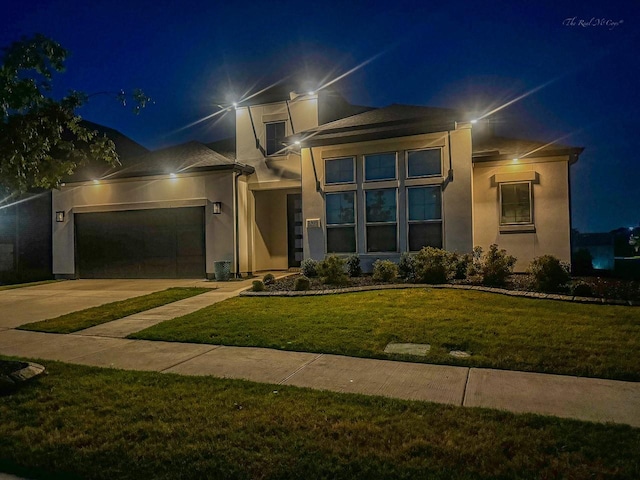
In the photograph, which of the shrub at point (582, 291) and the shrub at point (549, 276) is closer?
the shrub at point (582, 291)

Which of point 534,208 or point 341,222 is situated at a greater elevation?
point 534,208

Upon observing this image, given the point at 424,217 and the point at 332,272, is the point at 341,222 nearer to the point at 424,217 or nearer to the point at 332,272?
the point at 424,217

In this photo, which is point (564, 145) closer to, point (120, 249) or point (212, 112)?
point (212, 112)

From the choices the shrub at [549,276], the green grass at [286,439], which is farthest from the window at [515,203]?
the green grass at [286,439]

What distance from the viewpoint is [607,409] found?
344cm

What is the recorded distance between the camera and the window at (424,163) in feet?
39.4

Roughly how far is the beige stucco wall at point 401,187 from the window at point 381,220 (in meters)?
0.17

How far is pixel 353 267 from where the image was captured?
1169 cm

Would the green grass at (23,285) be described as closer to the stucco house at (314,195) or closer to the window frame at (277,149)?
the stucco house at (314,195)

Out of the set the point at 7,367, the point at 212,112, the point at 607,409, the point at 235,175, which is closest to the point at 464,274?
the point at 607,409

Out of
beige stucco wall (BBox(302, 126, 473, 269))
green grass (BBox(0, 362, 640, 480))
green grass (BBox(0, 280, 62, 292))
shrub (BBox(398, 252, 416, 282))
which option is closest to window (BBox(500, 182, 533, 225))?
beige stucco wall (BBox(302, 126, 473, 269))

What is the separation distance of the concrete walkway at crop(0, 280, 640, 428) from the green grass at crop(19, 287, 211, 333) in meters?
0.33

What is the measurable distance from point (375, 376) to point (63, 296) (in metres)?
10.2

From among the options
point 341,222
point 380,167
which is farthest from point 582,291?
→ point 341,222
